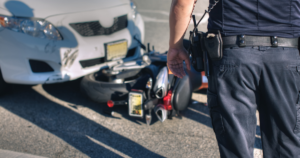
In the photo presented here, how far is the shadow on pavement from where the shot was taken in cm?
238

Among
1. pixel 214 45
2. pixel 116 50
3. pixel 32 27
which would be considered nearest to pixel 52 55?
pixel 32 27

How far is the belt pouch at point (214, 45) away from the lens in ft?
4.41

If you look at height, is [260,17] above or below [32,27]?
below

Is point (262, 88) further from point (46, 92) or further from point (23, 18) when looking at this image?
point (46, 92)

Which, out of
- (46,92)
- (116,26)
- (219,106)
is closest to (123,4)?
(116,26)

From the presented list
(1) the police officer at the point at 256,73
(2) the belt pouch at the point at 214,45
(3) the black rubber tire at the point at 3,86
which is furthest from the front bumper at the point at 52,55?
(2) the belt pouch at the point at 214,45

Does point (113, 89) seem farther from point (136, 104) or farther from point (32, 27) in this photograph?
point (32, 27)

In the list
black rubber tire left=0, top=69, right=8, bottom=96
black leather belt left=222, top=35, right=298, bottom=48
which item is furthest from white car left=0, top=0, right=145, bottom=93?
black leather belt left=222, top=35, right=298, bottom=48

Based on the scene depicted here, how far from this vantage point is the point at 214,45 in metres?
1.35

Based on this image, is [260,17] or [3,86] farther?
[3,86]

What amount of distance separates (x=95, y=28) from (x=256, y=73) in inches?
89.3

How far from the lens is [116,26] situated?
335 cm

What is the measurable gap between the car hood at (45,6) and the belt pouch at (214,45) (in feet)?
6.95

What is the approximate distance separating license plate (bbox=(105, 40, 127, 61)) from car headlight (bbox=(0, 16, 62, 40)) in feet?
1.96
